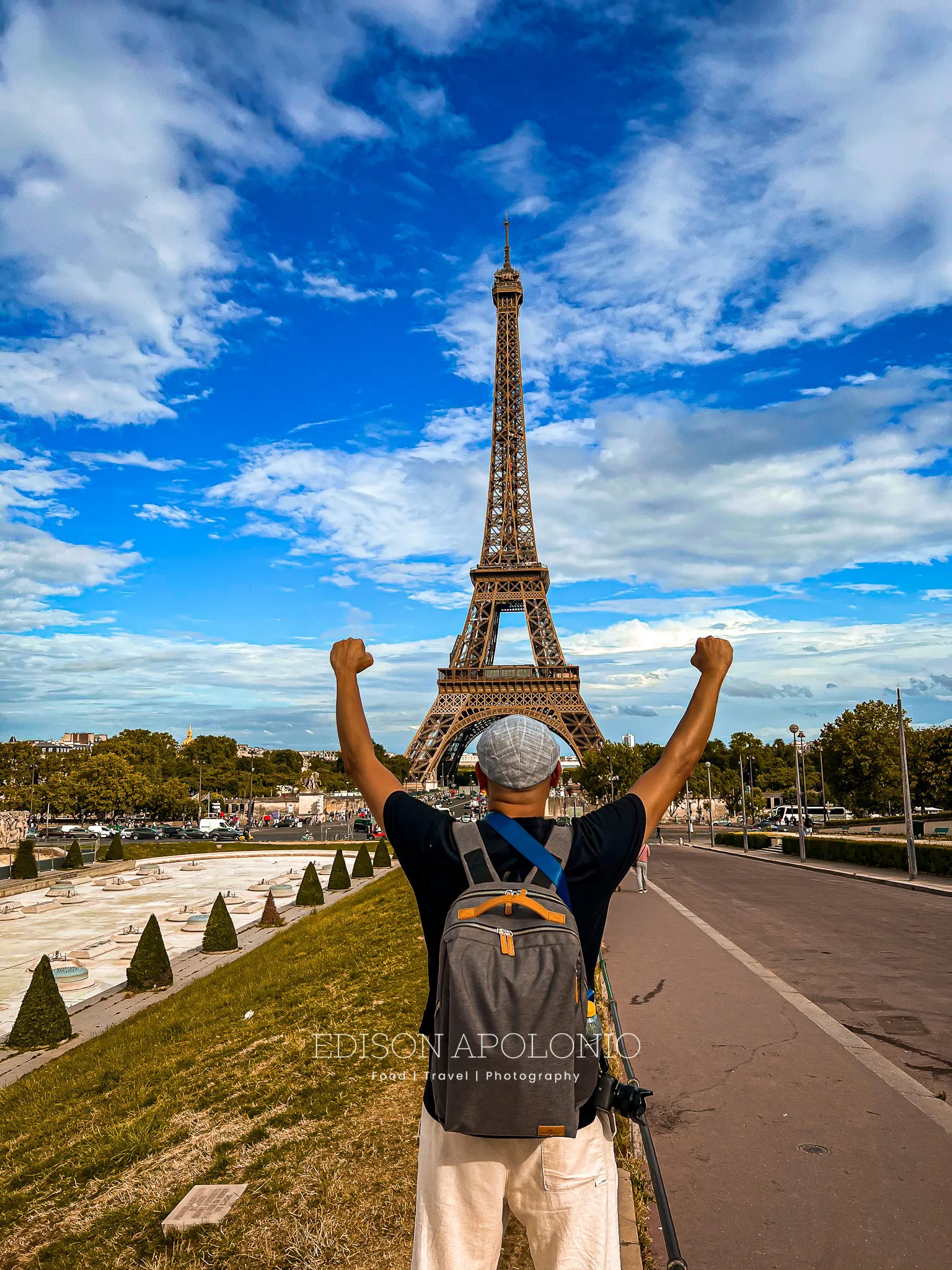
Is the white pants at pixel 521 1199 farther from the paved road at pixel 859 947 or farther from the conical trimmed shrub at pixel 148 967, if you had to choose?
the conical trimmed shrub at pixel 148 967

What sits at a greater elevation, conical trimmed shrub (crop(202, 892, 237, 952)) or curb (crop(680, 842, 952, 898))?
curb (crop(680, 842, 952, 898))

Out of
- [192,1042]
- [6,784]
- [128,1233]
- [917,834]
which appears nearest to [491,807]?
[128,1233]

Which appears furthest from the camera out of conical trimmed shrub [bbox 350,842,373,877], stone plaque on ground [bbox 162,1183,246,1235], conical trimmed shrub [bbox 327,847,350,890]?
conical trimmed shrub [bbox 350,842,373,877]

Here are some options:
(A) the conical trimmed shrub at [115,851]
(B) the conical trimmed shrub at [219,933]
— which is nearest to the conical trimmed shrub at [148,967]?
(B) the conical trimmed shrub at [219,933]

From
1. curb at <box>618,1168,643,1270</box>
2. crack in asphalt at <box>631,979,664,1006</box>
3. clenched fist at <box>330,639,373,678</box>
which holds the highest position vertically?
clenched fist at <box>330,639,373,678</box>

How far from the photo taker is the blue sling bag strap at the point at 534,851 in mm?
2430

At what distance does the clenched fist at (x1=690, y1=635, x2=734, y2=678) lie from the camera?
10.4 feet

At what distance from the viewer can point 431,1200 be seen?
250 centimetres

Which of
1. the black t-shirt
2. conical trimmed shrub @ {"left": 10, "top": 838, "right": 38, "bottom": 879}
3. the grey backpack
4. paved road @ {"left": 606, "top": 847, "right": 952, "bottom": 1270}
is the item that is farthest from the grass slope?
conical trimmed shrub @ {"left": 10, "top": 838, "right": 38, "bottom": 879}

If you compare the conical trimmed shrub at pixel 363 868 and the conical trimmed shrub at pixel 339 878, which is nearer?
the conical trimmed shrub at pixel 339 878

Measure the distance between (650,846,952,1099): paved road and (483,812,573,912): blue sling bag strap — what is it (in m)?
6.20

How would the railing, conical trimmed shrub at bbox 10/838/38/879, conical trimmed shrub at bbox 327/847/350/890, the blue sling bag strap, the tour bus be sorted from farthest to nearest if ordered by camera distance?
the railing, the tour bus, conical trimmed shrub at bbox 10/838/38/879, conical trimmed shrub at bbox 327/847/350/890, the blue sling bag strap

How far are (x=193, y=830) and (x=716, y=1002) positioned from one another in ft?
203

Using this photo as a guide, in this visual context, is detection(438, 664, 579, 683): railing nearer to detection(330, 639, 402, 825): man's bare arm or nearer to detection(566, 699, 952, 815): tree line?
detection(566, 699, 952, 815): tree line
